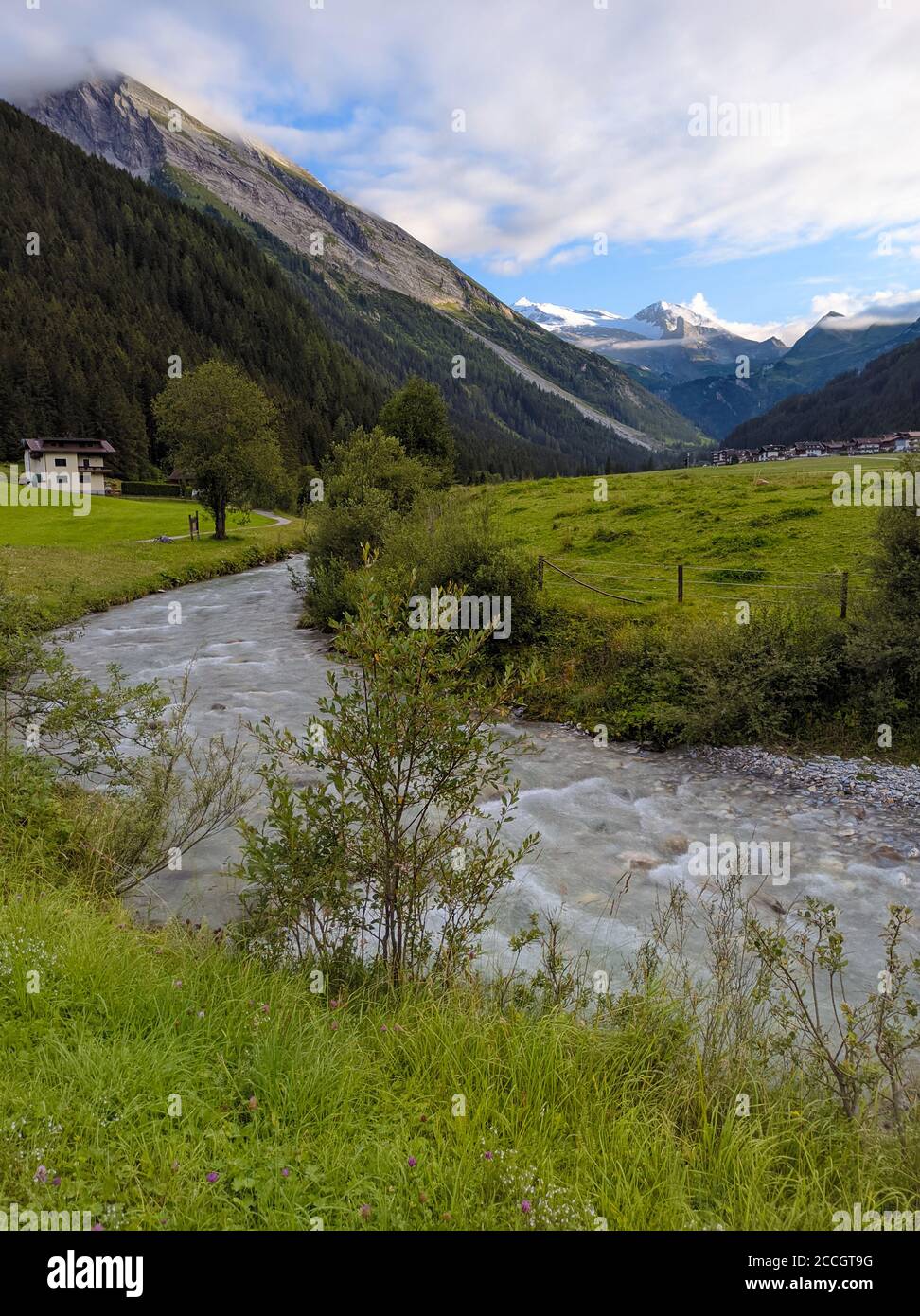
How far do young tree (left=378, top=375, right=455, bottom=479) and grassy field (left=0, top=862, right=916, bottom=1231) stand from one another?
193ft

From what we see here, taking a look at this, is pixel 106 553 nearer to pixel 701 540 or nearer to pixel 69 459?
pixel 701 540

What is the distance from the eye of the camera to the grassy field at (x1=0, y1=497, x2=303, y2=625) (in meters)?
27.3

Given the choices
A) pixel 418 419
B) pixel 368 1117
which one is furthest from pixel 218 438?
pixel 368 1117

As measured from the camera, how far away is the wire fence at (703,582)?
18312mm

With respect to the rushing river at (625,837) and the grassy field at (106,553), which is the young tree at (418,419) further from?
the rushing river at (625,837)

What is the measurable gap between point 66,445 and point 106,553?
7126 centimetres

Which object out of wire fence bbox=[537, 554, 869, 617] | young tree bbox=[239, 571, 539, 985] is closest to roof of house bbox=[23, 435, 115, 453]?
wire fence bbox=[537, 554, 869, 617]

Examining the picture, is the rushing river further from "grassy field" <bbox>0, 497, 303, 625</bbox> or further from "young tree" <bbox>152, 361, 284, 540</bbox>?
"young tree" <bbox>152, 361, 284, 540</bbox>

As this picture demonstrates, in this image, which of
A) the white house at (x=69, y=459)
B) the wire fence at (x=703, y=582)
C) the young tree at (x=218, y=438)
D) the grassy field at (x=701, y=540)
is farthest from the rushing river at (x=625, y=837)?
the white house at (x=69, y=459)

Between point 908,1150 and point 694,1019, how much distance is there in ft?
4.60

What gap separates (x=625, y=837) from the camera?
11203 mm

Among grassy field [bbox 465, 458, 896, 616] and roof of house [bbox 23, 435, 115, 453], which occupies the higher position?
roof of house [bbox 23, 435, 115, 453]

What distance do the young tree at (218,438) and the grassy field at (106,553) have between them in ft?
12.1
